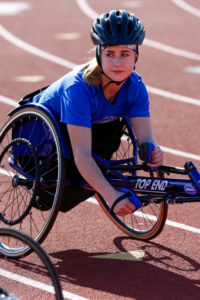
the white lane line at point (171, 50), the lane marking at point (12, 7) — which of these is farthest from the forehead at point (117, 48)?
the lane marking at point (12, 7)

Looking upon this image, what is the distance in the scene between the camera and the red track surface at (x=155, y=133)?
11.8 feet

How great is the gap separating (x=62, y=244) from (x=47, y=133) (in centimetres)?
93

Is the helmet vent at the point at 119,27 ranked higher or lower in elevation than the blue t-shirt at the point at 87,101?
higher

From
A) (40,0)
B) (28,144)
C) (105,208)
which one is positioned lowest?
(105,208)

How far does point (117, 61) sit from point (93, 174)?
0.80m

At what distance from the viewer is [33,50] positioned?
1045 centimetres

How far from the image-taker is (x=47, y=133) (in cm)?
392

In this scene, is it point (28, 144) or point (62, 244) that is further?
point (62, 244)

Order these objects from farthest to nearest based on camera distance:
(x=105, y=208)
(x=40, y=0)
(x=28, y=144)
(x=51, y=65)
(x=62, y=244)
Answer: (x=40, y=0) → (x=51, y=65) → (x=105, y=208) → (x=62, y=244) → (x=28, y=144)

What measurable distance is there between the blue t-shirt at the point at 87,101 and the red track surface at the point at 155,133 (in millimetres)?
1065

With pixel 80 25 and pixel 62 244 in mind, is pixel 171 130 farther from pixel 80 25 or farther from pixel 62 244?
pixel 80 25

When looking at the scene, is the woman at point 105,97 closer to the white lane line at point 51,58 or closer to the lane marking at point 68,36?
the white lane line at point 51,58

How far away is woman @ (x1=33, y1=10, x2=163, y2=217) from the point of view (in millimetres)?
3492

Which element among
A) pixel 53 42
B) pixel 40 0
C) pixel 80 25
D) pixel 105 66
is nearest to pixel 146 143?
pixel 105 66
